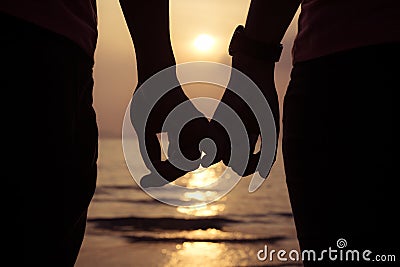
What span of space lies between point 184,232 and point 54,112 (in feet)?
32.9

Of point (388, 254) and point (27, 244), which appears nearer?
point (27, 244)

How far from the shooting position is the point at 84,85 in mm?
1132

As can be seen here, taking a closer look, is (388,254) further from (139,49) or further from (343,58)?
(139,49)

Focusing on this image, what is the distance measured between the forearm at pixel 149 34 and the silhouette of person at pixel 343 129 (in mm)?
769

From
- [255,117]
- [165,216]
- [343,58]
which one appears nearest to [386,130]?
[343,58]

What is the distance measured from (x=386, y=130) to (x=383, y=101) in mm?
50

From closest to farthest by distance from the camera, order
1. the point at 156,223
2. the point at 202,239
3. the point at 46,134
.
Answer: the point at 46,134 → the point at 202,239 → the point at 156,223

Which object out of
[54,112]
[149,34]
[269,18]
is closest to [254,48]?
[269,18]

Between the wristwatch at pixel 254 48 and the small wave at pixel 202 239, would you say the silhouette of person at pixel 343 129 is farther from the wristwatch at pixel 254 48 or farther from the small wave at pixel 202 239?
the small wave at pixel 202 239

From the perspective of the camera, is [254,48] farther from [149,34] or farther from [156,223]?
[156,223]

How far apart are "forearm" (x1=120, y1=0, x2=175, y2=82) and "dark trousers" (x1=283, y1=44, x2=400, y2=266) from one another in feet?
2.69

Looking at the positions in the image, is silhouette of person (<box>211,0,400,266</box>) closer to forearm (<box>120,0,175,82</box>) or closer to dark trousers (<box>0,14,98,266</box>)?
dark trousers (<box>0,14,98,266</box>)

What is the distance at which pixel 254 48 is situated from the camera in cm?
202

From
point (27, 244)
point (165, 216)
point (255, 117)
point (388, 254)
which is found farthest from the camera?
point (165, 216)
